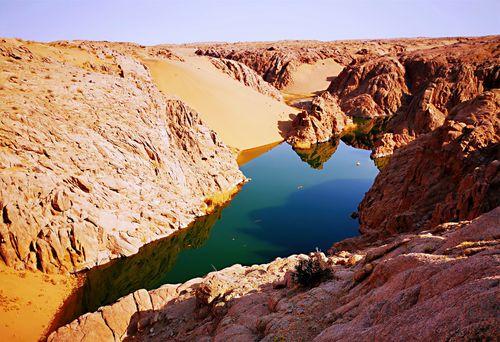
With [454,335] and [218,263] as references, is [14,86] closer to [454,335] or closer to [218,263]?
[218,263]

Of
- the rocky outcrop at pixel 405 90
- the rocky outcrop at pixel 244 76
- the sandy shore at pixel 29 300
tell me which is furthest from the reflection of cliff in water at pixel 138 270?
the rocky outcrop at pixel 244 76

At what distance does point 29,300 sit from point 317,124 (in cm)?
4249

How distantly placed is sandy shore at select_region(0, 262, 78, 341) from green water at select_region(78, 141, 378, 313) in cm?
122

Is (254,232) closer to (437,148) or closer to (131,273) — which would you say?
(131,273)

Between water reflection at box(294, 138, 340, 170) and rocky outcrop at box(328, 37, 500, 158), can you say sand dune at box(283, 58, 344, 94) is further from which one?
water reflection at box(294, 138, 340, 170)

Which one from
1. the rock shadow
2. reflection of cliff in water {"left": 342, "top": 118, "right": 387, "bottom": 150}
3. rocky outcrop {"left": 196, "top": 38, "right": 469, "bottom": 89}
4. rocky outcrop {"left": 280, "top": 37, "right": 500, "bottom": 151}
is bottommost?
the rock shadow

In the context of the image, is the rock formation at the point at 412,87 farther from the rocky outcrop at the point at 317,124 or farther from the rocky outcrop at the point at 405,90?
the rocky outcrop at the point at 317,124

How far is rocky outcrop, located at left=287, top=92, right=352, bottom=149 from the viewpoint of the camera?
50219mm

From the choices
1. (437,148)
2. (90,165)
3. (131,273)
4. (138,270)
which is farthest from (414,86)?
(131,273)

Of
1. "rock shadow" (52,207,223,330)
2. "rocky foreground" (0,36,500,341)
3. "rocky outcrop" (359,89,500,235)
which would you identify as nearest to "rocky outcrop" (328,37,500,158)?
"rocky foreground" (0,36,500,341)

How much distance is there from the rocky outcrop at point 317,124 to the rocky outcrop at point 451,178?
1108 inches

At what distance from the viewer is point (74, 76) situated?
94.8 ft

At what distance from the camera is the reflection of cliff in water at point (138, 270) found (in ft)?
60.7

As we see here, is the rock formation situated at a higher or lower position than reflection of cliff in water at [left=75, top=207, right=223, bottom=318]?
higher
